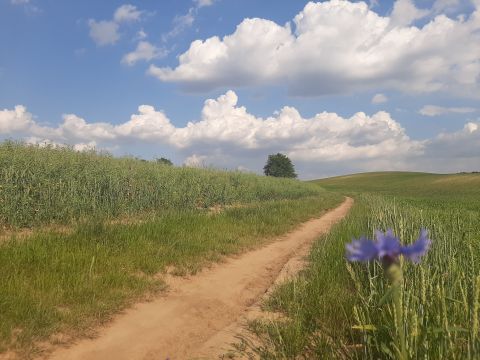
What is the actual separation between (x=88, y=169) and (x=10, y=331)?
8.56 m

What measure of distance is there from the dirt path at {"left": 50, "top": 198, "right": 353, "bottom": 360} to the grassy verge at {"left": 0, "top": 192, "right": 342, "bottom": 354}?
0.94ft

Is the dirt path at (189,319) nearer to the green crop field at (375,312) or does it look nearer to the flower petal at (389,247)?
the green crop field at (375,312)

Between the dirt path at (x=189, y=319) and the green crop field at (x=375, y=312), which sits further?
the dirt path at (x=189, y=319)

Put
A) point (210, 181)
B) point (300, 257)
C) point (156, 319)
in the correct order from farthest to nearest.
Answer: point (210, 181)
point (300, 257)
point (156, 319)

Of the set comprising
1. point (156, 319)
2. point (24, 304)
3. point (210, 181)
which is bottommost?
point (156, 319)

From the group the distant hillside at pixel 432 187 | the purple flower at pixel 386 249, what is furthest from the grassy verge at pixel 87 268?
the distant hillside at pixel 432 187

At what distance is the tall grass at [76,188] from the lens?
917cm

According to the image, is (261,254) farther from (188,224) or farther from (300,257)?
(188,224)

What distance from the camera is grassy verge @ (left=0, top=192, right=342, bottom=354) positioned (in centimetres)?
441

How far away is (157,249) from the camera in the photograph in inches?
296

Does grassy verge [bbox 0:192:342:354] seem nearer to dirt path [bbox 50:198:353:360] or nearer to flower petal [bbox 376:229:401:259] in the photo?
dirt path [bbox 50:198:353:360]

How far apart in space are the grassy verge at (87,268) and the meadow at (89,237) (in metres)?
0.01

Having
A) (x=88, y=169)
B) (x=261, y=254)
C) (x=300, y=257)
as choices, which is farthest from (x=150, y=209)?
(x=300, y=257)

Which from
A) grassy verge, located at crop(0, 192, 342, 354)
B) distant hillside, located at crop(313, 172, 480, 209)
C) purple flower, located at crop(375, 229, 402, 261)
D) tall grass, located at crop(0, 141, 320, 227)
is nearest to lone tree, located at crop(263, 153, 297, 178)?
distant hillside, located at crop(313, 172, 480, 209)
